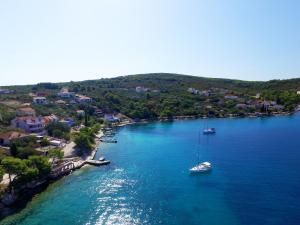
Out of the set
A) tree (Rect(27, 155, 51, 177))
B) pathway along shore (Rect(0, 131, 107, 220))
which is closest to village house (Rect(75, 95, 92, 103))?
pathway along shore (Rect(0, 131, 107, 220))

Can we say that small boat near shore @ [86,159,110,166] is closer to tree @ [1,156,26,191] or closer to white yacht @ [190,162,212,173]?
white yacht @ [190,162,212,173]

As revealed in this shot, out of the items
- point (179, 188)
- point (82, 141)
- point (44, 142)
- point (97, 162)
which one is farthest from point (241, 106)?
point (179, 188)

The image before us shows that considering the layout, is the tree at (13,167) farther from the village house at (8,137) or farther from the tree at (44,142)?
the tree at (44,142)

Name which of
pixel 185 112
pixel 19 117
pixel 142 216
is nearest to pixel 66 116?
pixel 19 117

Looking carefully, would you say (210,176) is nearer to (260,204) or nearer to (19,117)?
(260,204)

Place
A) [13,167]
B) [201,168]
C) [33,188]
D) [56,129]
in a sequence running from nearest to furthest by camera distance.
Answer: [13,167] < [33,188] < [201,168] < [56,129]

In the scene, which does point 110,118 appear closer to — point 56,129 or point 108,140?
point 108,140
